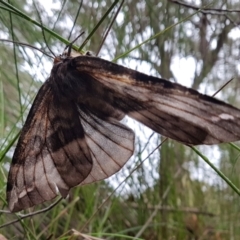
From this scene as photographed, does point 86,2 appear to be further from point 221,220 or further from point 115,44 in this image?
point 221,220

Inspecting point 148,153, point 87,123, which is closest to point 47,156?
point 87,123

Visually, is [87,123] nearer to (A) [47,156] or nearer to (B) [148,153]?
(A) [47,156]

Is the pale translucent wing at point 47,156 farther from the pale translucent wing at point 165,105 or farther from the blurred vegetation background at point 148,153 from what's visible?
the blurred vegetation background at point 148,153

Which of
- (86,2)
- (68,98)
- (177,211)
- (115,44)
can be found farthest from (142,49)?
(68,98)

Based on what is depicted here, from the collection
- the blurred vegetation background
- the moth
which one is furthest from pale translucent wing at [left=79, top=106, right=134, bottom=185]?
the blurred vegetation background

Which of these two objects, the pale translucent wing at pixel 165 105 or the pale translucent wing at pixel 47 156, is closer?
the pale translucent wing at pixel 165 105

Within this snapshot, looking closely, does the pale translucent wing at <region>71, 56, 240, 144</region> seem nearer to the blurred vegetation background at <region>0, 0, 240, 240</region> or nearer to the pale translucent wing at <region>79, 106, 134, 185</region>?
the pale translucent wing at <region>79, 106, 134, 185</region>

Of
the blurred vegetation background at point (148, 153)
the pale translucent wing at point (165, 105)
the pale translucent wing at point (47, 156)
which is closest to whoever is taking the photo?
the pale translucent wing at point (165, 105)

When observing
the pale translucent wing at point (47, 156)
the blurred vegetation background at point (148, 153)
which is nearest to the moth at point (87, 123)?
the pale translucent wing at point (47, 156)
